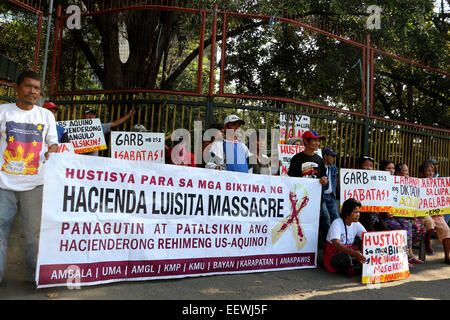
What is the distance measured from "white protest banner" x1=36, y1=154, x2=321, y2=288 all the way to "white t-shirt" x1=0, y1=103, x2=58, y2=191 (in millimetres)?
171

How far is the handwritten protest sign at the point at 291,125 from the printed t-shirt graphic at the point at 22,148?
194 inches

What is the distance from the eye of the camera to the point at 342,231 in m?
5.39

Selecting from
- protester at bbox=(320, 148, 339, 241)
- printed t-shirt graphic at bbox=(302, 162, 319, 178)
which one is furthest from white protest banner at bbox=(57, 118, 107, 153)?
protester at bbox=(320, 148, 339, 241)

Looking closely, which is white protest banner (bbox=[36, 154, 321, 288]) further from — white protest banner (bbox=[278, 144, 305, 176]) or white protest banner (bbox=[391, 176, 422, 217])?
white protest banner (bbox=[278, 144, 305, 176])

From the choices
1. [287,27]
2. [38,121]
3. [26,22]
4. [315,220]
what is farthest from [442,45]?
[26,22]

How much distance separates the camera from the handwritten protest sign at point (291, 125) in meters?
7.96

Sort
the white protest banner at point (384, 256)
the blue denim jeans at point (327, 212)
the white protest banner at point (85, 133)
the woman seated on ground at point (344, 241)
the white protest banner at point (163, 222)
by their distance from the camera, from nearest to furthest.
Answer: the white protest banner at point (163, 222) → the white protest banner at point (384, 256) → the woman seated on ground at point (344, 241) → the blue denim jeans at point (327, 212) → the white protest banner at point (85, 133)

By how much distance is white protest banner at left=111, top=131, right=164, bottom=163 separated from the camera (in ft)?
24.5

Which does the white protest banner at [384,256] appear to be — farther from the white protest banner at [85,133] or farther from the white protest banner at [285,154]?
the white protest banner at [85,133]

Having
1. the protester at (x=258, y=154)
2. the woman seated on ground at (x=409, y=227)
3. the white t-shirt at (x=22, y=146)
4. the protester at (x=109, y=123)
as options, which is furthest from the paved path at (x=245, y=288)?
the protester at (x=109, y=123)

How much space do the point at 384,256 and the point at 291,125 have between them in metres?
3.48

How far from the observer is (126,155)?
7.50 meters

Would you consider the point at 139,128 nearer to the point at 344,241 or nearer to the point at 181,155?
the point at 181,155

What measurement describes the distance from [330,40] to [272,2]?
4.16 meters
